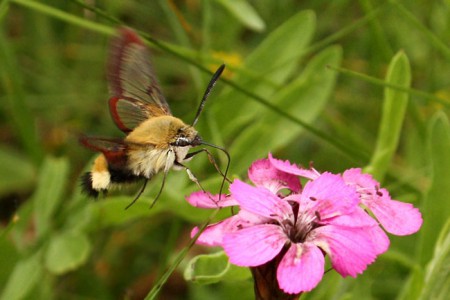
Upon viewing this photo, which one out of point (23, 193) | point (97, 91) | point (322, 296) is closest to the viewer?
point (322, 296)

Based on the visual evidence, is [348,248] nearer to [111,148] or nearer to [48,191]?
[111,148]

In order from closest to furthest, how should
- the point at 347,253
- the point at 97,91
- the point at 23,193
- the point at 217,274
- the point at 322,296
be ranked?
the point at 347,253 < the point at 217,274 < the point at 322,296 < the point at 23,193 < the point at 97,91

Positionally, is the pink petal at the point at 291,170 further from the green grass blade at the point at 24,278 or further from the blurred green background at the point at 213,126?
the green grass blade at the point at 24,278

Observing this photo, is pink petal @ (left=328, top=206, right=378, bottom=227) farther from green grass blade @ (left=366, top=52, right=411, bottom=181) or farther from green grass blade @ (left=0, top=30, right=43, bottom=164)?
green grass blade @ (left=0, top=30, right=43, bottom=164)

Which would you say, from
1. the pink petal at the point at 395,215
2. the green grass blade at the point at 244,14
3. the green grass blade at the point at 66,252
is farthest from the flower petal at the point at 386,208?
the green grass blade at the point at 244,14

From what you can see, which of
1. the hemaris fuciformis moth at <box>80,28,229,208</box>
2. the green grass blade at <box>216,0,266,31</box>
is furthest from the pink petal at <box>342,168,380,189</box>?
the green grass blade at <box>216,0,266,31</box>

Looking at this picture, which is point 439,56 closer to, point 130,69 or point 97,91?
point 97,91

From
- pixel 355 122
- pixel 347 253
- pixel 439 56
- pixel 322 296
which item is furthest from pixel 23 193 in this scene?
pixel 347 253
